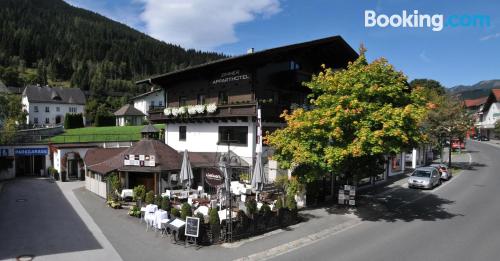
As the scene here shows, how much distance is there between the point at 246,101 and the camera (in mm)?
23406

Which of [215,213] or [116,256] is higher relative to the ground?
[215,213]

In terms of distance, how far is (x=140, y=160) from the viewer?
22.0m

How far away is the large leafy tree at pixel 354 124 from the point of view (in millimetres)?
15922

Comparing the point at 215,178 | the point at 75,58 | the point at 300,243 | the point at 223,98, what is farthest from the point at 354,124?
the point at 75,58

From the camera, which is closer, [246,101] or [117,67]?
[246,101]

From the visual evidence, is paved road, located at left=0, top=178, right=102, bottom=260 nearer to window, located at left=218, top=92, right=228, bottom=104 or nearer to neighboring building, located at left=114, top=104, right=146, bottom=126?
window, located at left=218, top=92, right=228, bottom=104

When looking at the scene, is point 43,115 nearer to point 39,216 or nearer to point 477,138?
point 39,216

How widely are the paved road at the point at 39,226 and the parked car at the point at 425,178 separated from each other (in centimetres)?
2375

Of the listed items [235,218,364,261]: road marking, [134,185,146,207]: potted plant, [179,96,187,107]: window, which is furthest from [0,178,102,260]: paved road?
[179,96,187,107]: window

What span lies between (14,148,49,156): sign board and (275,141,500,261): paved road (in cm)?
2965

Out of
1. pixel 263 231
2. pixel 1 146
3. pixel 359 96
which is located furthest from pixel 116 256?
pixel 1 146

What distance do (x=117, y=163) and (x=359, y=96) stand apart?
643 inches

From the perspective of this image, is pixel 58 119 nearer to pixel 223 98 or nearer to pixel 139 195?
pixel 223 98

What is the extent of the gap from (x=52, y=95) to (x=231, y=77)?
83437 mm
